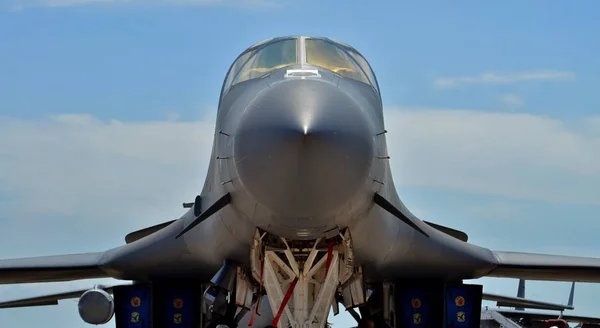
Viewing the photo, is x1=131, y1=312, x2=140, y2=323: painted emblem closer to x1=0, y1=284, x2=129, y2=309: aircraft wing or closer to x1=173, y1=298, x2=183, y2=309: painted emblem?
x1=173, y1=298, x2=183, y2=309: painted emblem

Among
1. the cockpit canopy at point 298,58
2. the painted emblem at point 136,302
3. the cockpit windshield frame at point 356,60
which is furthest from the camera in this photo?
the painted emblem at point 136,302

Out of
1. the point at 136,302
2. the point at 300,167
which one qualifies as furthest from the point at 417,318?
the point at 300,167

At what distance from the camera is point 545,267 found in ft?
47.1

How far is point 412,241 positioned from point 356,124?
153 inches

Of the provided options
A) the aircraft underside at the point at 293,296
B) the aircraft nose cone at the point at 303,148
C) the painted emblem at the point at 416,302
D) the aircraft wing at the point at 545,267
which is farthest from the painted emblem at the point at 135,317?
the aircraft nose cone at the point at 303,148

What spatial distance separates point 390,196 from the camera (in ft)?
34.8

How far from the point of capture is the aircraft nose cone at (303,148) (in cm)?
794

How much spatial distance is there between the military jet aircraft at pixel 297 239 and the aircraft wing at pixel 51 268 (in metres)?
0.02

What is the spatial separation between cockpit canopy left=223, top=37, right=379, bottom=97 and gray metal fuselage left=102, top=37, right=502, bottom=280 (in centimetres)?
20

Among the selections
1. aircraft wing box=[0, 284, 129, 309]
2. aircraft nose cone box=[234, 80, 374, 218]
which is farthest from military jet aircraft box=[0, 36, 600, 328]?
aircraft wing box=[0, 284, 129, 309]

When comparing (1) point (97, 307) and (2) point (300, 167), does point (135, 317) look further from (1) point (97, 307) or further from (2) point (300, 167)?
(2) point (300, 167)

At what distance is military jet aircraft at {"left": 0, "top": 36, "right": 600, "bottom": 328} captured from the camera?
8195 mm

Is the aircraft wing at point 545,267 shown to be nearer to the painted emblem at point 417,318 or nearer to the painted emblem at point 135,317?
the painted emblem at point 417,318

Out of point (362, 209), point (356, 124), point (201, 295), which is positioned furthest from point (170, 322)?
point (356, 124)
